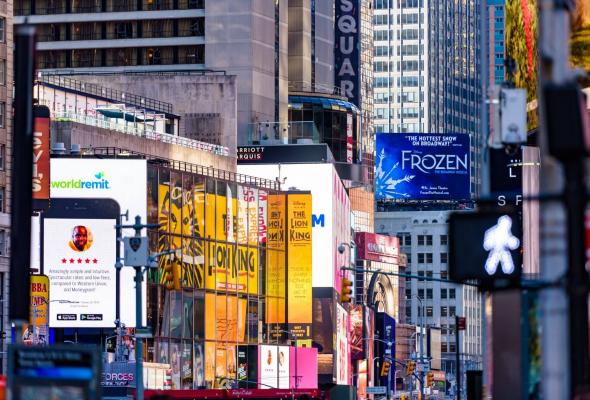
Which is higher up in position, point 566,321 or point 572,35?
point 572,35

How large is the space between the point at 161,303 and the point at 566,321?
107m

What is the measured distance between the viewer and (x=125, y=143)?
132 metres

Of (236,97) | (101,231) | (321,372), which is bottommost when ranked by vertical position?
(321,372)

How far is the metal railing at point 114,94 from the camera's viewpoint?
140625 mm

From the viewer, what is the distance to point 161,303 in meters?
124

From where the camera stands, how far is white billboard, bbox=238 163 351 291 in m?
149

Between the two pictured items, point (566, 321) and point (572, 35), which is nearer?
point (566, 321)

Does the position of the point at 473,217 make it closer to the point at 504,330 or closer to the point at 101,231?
the point at 504,330

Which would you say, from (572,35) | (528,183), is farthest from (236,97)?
(572,35)

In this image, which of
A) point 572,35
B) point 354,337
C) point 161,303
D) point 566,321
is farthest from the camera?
point 354,337

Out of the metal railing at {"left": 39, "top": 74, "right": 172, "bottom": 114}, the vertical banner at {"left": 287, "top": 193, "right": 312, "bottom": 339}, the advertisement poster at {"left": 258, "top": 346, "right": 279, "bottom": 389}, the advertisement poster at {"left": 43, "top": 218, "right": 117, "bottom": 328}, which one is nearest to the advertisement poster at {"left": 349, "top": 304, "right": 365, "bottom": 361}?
the vertical banner at {"left": 287, "top": 193, "right": 312, "bottom": 339}

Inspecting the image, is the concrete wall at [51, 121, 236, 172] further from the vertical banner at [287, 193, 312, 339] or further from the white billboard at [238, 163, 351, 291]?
the white billboard at [238, 163, 351, 291]

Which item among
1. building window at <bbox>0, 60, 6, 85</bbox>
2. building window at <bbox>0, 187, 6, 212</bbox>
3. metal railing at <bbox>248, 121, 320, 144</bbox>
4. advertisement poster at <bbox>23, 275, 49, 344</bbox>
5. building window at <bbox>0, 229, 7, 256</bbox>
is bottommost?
advertisement poster at <bbox>23, 275, 49, 344</bbox>

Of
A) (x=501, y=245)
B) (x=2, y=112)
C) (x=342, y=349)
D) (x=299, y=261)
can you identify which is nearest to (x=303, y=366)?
(x=299, y=261)
